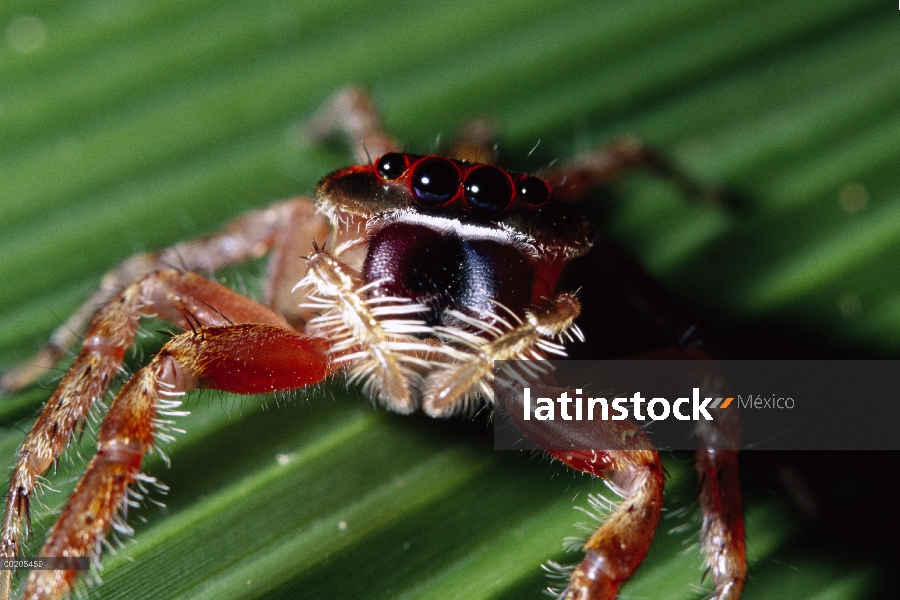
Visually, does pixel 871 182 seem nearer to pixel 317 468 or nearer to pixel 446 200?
pixel 446 200

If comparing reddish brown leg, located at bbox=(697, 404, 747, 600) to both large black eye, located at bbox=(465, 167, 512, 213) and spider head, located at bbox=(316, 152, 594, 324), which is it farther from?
large black eye, located at bbox=(465, 167, 512, 213)

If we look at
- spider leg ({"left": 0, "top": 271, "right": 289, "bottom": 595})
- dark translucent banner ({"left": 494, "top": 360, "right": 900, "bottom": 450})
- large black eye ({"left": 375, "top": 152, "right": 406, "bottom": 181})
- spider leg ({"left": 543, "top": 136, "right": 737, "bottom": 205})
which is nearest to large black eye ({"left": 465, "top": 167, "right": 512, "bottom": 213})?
large black eye ({"left": 375, "top": 152, "right": 406, "bottom": 181})

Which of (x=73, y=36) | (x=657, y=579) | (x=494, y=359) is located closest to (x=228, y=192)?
(x=73, y=36)

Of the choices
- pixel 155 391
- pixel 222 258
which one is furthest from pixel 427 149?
pixel 155 391

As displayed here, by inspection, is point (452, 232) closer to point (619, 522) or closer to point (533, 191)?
point (533, 191)

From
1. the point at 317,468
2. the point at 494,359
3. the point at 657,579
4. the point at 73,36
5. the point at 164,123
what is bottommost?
the point at 657,579
